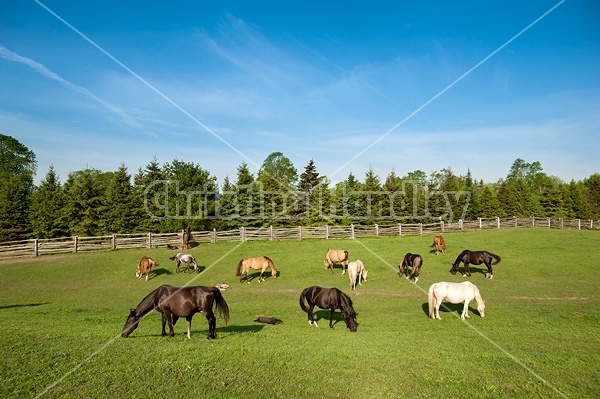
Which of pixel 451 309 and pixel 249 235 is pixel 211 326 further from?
pixel 249 235

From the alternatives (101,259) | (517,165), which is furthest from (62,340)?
(517,165)

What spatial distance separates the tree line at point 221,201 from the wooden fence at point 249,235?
3294 millimetres

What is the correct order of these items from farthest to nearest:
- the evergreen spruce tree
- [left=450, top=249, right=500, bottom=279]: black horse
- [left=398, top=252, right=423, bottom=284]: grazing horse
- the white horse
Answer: the evergreen spruce tree, [left=450, top=249, right=500, bottom=279]: black horse, [left=398, top=252, right=423, bottom=284]: grazing horse, the white horse

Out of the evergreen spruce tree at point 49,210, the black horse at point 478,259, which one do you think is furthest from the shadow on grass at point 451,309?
the evergreen spruce tree at point 49,210

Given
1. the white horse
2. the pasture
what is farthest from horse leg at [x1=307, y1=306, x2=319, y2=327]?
the white horse

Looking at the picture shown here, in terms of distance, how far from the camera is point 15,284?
65.3ft

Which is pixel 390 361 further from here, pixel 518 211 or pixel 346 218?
pixel 518 211

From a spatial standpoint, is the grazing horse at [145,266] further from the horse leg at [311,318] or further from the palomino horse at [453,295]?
the palomino horse at [453,295]

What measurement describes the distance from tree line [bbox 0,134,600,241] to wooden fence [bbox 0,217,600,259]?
329 centimetres

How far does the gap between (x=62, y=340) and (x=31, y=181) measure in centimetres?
5709

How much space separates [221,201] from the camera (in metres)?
41.5

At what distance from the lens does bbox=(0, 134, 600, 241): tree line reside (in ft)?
115

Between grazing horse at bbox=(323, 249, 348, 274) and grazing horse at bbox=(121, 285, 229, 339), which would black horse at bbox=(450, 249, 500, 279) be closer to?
grazing horse at bbox=(323, 249, 348, 274)

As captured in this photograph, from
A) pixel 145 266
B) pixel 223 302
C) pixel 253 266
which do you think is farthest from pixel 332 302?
pixel 145 266
